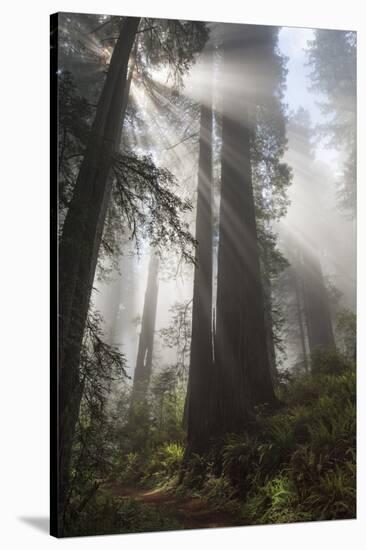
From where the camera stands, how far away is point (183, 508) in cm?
700

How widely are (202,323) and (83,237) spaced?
1371 millimetres

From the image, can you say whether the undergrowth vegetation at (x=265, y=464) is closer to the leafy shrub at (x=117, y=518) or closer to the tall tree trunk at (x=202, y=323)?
the leafy shrub at (x=117, y=518)

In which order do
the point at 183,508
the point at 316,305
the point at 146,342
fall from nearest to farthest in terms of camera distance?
the point at 146,342, the point at 183,508, the point at 316,305

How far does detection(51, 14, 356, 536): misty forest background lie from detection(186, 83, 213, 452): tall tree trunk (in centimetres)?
2

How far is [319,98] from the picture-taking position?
779 cm

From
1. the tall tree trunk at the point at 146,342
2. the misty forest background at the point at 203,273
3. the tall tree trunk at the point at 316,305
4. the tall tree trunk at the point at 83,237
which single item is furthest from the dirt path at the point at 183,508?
the tall tree trunk at the point at 316,305

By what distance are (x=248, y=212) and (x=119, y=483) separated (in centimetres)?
280

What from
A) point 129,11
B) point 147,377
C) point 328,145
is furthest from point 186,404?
point 129,11

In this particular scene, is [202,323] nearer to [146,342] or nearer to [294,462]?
[146,342]

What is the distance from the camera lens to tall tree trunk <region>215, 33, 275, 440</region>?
7.29 m

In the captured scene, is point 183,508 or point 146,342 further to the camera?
point 183,508

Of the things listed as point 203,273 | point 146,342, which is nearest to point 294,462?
point 146,342

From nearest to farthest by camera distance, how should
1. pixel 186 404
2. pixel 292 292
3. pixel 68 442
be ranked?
pixel 68 442
pixel 186 404
pixel 292 292

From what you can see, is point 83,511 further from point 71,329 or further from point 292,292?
point 292,292
